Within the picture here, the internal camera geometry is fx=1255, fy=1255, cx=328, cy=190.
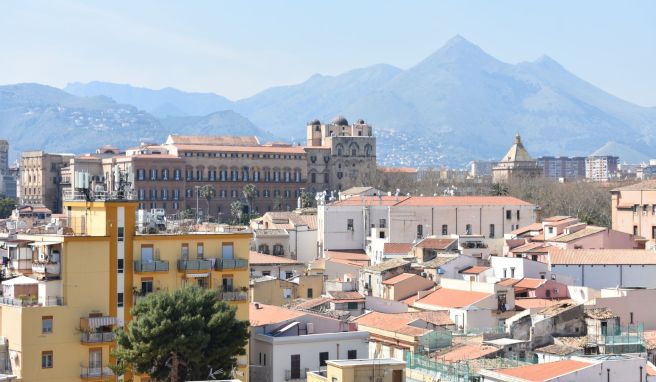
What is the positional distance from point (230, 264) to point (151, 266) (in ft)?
7.51

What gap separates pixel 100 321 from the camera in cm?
3016

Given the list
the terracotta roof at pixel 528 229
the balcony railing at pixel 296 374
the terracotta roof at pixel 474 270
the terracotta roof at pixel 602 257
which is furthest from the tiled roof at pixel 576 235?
the balcony railing at pixel 296 374

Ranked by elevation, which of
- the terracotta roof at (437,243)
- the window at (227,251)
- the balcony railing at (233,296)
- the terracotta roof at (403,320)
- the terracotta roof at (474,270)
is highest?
the window at (227,251)

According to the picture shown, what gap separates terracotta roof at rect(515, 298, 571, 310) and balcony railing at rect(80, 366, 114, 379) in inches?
704

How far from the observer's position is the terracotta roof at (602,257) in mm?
50875

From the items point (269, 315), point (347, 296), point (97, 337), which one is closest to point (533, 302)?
point (347, 296)

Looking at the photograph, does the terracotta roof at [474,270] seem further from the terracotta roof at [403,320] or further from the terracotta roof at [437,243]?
the terracotta roof at [403,320]

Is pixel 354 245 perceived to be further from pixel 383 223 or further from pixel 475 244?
pixel 475 244

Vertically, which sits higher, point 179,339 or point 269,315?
point 179,339

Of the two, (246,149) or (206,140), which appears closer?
(246,149)

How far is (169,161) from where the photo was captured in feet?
419

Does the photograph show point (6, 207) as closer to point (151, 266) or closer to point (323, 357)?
point (323, 357)

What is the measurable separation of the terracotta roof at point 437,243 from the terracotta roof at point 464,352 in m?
22.9

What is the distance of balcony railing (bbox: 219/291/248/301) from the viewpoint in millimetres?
32656
